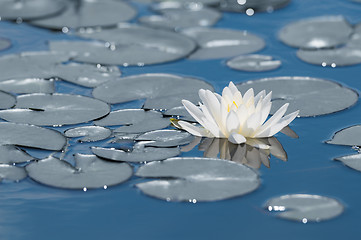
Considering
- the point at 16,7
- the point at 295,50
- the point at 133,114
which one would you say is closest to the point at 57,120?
the point at 133,114

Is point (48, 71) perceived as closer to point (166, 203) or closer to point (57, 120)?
point (57, 120)

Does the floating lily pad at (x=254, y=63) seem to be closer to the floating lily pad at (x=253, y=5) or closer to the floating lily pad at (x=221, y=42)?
the floating lily pad at (x=221, y=42)

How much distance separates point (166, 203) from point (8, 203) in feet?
1.68

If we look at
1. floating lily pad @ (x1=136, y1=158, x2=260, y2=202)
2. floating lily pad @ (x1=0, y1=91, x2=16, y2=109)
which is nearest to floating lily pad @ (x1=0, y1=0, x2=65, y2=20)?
floating lily pad @ (x1=0, y1=91, x2=16, y2=109)

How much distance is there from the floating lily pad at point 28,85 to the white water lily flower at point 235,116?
2.82 feet

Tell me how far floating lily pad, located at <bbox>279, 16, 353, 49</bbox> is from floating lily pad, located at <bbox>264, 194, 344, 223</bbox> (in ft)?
5.50

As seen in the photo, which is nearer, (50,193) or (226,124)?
(50,193)

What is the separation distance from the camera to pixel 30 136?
2725 millimetres

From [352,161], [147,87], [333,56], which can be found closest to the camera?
[352,161]

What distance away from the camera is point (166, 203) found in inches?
90.6

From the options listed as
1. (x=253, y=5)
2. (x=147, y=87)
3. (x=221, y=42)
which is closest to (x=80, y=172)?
(x=147, y=87)

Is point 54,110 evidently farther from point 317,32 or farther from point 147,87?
point 317,32

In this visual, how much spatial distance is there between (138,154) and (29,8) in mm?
2198

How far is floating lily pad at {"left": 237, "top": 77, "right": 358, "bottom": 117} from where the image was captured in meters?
3.02
